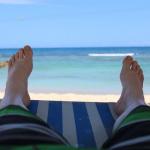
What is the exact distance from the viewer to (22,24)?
931 inches

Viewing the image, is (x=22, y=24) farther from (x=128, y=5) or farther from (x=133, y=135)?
(x=133, y=135)

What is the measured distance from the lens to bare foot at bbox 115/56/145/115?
182cm

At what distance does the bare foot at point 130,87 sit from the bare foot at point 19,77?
0.42m

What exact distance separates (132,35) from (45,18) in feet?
15.1

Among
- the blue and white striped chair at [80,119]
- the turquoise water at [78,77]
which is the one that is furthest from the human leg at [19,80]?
the turquoise water at [78,77]

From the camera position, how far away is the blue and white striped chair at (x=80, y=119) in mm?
1639

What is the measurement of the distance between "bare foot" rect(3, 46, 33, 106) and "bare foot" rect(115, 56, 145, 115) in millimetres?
423

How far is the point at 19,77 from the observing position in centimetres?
207

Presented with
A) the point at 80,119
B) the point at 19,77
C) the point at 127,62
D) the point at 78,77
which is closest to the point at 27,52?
the point at 19,77

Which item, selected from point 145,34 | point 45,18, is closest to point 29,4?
point 45,18

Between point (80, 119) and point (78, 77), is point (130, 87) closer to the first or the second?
point (80, 119)

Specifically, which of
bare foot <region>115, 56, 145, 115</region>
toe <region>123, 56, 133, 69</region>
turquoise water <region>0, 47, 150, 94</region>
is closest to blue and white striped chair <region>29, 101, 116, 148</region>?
bare foot <region>115, 56, 145, 115</region>

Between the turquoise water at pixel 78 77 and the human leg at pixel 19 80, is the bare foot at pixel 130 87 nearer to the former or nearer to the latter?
the human leg at pixel 19 80

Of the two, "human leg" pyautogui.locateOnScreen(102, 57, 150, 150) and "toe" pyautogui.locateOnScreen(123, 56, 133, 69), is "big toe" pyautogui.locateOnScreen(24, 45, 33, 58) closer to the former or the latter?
"toe" pyautogui.locateOnScreen(123, 56, 133, 69)
